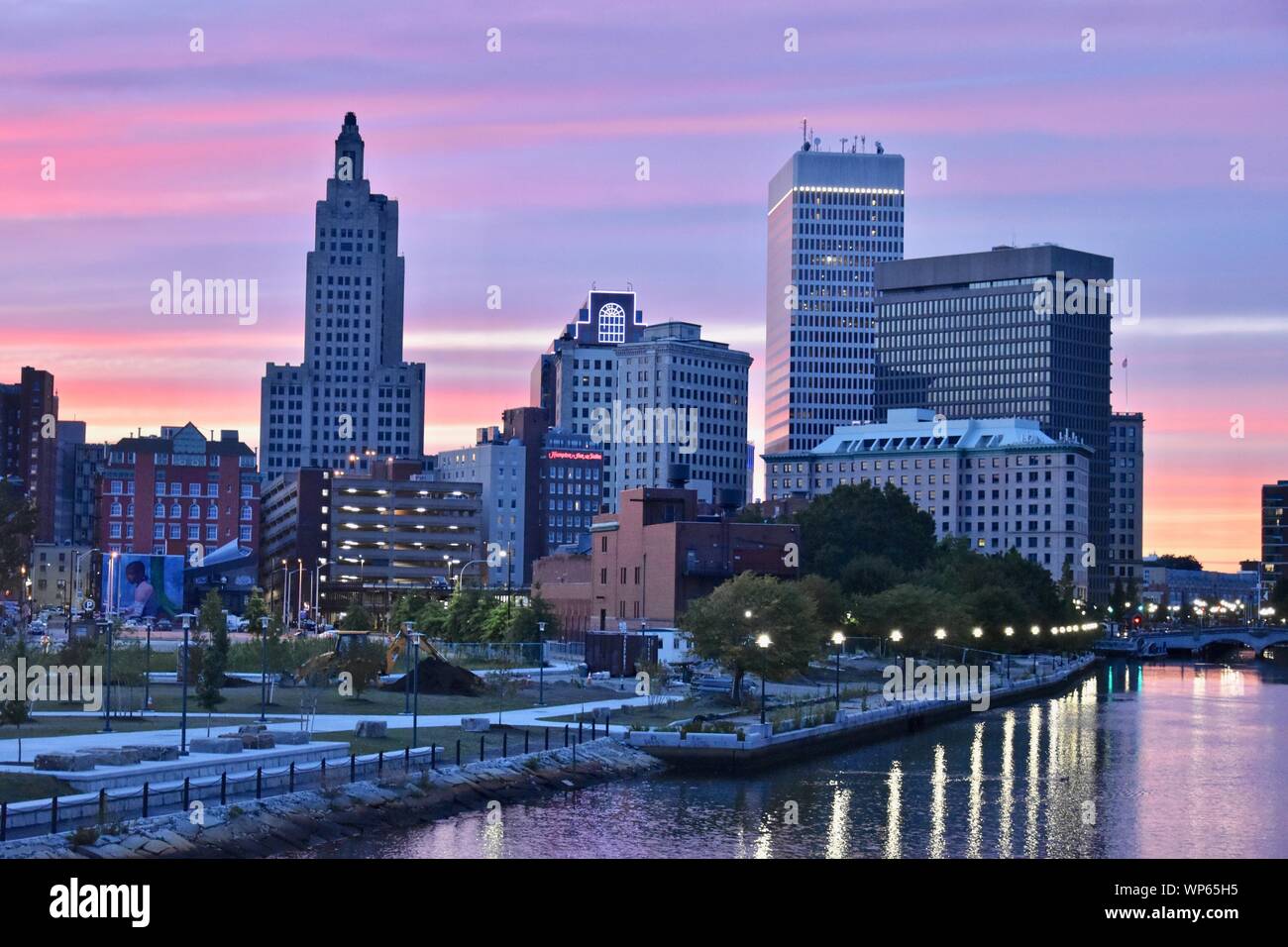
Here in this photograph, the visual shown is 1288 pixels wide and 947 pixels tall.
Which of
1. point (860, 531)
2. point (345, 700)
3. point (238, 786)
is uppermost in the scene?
point (860, 531)

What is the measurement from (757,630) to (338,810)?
3777 centimetres

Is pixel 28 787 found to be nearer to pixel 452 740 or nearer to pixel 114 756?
pixel 114 756

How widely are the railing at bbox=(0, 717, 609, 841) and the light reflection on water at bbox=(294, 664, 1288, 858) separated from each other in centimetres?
273

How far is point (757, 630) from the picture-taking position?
80.6m

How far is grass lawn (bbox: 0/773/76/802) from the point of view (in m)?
39.3

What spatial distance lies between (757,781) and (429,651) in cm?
2768

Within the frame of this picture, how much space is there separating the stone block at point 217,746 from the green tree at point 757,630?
117 ft

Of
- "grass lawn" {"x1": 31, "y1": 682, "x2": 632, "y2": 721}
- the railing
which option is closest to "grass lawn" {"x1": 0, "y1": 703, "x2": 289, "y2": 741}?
"grass lawn" {"x1": 31, "y1": 682, "x2": 632, "y2": 721}

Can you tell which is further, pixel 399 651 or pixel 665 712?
pixel 399 651

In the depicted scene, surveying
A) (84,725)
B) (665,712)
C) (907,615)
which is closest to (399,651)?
(665,712)

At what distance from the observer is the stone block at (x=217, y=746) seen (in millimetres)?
47844

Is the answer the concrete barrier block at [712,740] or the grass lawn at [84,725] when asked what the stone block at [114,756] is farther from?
the concrete barrier block at [712,740]

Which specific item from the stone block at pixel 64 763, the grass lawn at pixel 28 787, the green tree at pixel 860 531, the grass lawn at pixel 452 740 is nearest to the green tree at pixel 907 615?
the green tree at pixel 860 531
